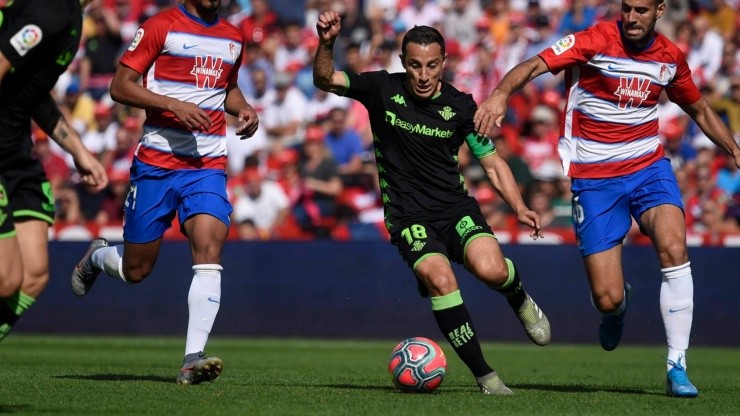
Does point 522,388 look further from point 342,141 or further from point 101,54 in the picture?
point 101,54

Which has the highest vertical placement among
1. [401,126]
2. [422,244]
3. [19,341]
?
[401,126]

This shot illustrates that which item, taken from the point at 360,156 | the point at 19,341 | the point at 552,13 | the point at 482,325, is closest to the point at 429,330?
the point at 482,325

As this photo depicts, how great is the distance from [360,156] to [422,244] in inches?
384

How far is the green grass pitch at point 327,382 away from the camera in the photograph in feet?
25.4

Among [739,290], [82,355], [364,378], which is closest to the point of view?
[364,378]

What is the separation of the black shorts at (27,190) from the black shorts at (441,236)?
2.64 m

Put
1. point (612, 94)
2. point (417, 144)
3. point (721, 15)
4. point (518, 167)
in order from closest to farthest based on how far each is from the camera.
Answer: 1. point (417, 144)
2. point (612, 94)
3. point (518, 167)
4. point (721, 15)

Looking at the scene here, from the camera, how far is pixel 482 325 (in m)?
16.0

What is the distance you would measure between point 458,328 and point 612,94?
2.25 meters

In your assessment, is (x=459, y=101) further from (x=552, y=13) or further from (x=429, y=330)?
(x=552, y=13)

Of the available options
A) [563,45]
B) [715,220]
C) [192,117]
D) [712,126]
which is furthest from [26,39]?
[715,220]

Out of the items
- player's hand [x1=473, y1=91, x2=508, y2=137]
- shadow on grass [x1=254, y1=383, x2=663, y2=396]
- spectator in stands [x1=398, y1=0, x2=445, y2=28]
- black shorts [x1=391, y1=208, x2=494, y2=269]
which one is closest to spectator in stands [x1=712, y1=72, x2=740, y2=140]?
spectator in stands [x1=398, y1=0, x2=445, y2=28]

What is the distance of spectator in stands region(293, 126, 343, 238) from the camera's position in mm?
17750

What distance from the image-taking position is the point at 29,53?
6922 millimetres
